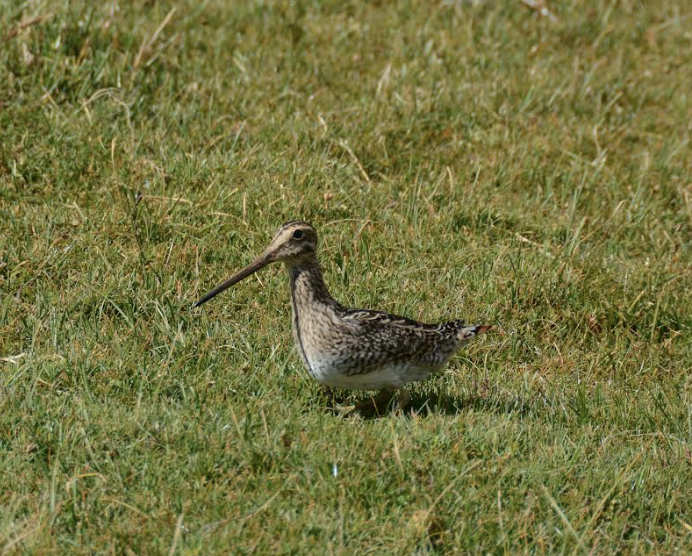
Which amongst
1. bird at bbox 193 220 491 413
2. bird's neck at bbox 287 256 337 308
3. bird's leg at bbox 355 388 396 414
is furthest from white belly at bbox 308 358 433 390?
bird's neck at bbox 287 256 337 308

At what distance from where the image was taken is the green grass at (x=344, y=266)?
5.59 meters

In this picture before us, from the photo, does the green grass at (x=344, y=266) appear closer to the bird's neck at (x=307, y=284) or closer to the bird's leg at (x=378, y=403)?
the bird's leg at (x=378, y=403)

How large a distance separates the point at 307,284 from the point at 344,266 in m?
1.28

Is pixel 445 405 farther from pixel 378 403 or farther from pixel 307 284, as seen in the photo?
pixel 307 284

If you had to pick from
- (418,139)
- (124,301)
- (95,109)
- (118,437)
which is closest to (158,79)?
(95,109)

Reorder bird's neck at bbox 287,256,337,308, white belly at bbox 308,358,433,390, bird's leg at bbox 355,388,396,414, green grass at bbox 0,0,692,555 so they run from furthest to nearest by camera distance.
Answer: bird's leg at bbox 355,388,396,414, bird's neck at bbox 287,256,337,308, white belly at bbox 308,358,433,390, green grass at bbox 0,0,692,555

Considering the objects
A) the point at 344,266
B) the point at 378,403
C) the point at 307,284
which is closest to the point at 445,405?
the point at 378,403

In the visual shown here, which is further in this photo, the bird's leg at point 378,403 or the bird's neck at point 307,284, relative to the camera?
the bird's leg at point 378,403

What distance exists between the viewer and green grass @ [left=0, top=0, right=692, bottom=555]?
18.3ft

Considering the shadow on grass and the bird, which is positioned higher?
the bird

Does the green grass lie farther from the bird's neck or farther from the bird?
the bird's neck

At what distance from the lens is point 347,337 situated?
641 centimetres

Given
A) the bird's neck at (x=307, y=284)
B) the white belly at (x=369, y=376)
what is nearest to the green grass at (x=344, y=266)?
the white belly at (x=369, y=376)

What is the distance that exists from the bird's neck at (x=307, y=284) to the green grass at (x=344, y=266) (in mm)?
469
